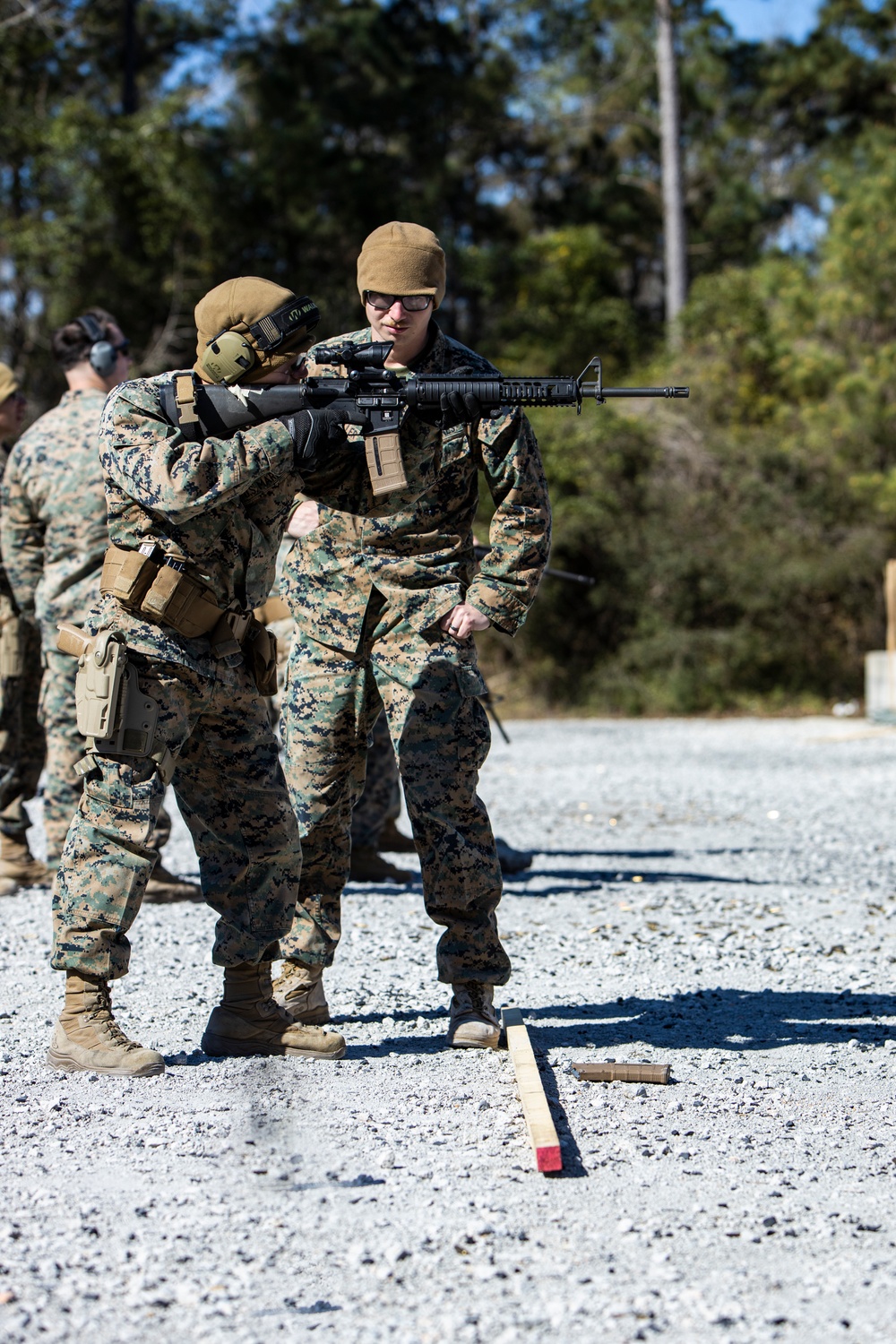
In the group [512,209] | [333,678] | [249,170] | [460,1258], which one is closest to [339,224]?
[249,170]

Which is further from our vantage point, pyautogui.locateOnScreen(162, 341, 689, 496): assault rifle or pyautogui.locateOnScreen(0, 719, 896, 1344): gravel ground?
pyautogui.locateOnScreen(162, 341, 689, 496): assault rifle

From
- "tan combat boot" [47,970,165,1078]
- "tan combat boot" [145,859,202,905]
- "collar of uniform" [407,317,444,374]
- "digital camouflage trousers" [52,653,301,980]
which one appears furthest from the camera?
"tan combat boot" [145,859,202,905]

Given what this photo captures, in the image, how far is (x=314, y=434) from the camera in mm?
3814

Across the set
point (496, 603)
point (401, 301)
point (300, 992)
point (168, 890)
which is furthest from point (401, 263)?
point (168, 890)

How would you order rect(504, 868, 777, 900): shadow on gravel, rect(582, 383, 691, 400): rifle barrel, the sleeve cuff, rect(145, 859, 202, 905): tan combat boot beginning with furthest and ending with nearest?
rect(504, 868, 777, 900): shadow on gravel → rect(145, 859, 202, 905): tan combat boot → the sleeve cuff → rect(582, 383, 691, 400): rifle barrel

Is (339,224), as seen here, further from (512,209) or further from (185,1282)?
(185,1282)

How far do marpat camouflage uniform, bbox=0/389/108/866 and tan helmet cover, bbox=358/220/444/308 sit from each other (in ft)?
7.37

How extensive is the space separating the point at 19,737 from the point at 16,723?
0.07m

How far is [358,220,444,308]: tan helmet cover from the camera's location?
411cm

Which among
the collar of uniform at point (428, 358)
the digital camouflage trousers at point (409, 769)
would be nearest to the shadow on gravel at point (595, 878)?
the digital camouflage trousers at point (409, 769)

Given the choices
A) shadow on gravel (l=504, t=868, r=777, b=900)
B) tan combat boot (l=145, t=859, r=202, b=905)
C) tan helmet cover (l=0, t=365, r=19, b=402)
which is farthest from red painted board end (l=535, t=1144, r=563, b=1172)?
tan helmet cover (l=0, t=365, r=19, b=402)

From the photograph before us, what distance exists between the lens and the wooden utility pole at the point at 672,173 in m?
27.3

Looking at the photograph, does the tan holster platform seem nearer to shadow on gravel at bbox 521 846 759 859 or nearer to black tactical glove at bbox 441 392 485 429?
black tactical glove at bbox 441 392 485 429

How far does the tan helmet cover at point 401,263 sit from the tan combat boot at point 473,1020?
1.99 meters
